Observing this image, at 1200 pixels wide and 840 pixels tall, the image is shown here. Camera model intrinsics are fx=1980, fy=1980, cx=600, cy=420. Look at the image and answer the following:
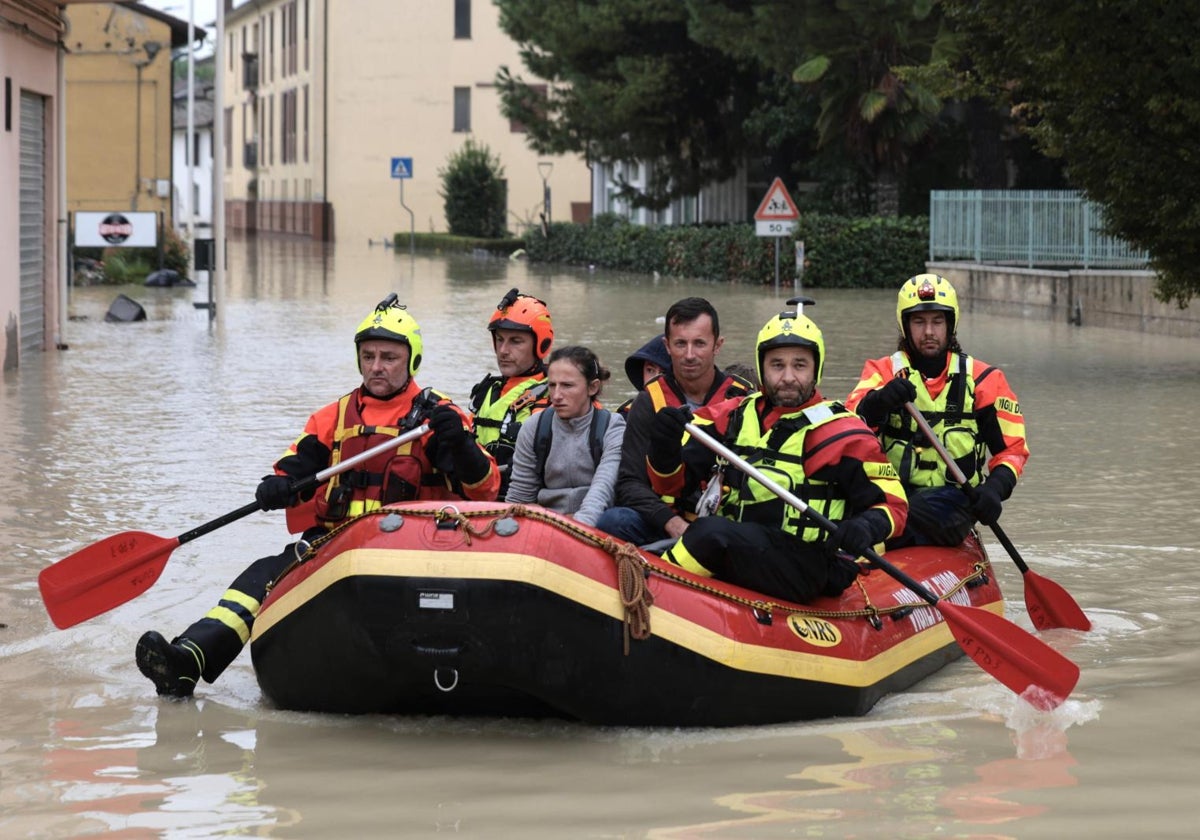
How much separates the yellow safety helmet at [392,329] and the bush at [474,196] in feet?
187

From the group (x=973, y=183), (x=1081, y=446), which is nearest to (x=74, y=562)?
(x=1081, y=446)

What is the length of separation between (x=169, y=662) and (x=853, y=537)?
2464 millimetres

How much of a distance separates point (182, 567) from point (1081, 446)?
7.16m

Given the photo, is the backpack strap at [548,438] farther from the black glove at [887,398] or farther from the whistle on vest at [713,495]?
the black glove at [887,398]

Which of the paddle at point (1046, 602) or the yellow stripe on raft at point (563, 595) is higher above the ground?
the yellow stripe on raft at point (563, 595)

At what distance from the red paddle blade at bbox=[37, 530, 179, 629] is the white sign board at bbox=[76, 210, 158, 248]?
76.3ft

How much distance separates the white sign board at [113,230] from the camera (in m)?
30.0

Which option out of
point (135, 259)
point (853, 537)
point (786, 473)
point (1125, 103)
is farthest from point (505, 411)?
point (135, 259)

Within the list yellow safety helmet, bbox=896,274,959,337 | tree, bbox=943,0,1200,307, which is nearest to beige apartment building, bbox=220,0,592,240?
tree, bbox=943,0,1200,307

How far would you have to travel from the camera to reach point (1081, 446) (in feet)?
47.1

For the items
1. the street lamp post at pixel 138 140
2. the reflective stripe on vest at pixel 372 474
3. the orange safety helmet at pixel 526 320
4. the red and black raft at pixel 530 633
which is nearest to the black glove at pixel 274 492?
the reflective stripe on vest at pixel 372 474

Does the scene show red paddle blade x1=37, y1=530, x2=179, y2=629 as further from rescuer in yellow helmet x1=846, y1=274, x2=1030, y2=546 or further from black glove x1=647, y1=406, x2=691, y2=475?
rescuer in yellow helmet x1=846, y1=274, x2=1030, y2=546

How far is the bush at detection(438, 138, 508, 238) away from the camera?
6397 cm

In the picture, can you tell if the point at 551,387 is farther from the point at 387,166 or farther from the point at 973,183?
the point at 387,166
